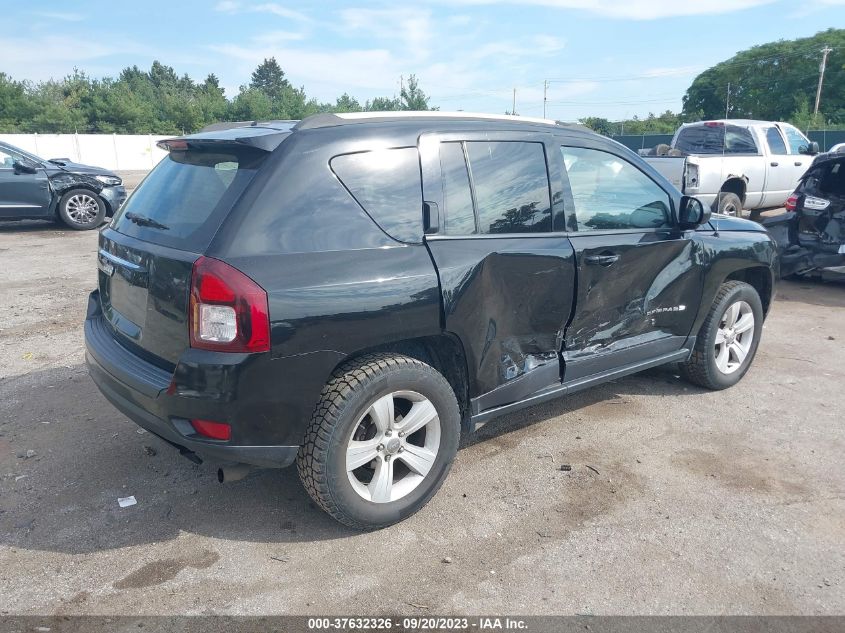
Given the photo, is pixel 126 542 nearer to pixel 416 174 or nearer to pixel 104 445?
pixel 104 445

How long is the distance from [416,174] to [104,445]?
2.49 m

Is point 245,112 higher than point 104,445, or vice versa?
point 245,112

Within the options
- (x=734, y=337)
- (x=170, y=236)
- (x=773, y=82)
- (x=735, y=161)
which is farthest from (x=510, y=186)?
(x=773, y=82)

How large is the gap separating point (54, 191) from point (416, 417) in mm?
11649

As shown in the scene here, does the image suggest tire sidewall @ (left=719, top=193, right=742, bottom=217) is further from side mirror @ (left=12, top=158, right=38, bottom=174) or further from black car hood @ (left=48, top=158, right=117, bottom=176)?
side mirror @ (left=12, top=158, right=38, bottom=174)

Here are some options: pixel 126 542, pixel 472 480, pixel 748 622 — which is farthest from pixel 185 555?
pixel 748 622

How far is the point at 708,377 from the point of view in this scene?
4809mm

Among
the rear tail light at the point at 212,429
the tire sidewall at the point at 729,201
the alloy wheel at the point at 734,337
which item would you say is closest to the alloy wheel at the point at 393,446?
the rear tail light at the point at 212,429

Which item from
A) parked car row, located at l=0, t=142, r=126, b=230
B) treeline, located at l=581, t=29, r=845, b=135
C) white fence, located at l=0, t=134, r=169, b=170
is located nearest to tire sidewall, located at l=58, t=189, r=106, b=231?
parked car row, located at l=0, t=142, r=126, b=230

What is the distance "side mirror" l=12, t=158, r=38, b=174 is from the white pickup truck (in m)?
10.8

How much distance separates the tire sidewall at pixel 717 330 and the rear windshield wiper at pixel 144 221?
11.9ft

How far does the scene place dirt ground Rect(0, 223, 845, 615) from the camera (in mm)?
2719

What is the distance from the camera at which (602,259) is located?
381cm

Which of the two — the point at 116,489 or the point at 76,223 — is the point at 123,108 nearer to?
the point at 76,223
